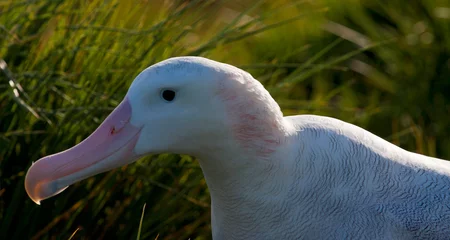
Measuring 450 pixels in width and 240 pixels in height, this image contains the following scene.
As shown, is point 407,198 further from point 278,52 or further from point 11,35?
point 278,52

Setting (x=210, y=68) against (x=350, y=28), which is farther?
(x=350, y=28)

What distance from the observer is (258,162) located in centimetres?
262

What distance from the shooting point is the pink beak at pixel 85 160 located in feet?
8.35

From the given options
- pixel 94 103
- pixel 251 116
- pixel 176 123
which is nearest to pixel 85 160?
pixel 176 123

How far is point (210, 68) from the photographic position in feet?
8.25

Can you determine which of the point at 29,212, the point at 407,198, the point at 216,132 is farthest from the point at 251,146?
the point at 29,212

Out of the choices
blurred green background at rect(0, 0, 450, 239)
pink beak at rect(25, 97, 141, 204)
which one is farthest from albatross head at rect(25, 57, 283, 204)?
blurred green background at rect(0, 0, 450, 239)

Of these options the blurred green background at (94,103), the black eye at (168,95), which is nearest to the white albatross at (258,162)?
the black eye at (168,95)

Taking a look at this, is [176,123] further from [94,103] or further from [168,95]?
[94,103]

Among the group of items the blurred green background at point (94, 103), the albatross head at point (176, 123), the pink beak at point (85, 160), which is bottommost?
the blurred green background at point (94, 103)

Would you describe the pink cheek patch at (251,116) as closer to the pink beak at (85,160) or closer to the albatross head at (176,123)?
the albatross head at (176,123)

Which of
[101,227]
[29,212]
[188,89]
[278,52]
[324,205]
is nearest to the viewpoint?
[188,89]

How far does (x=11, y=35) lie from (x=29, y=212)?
69cm

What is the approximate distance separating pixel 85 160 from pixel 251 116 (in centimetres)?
47
